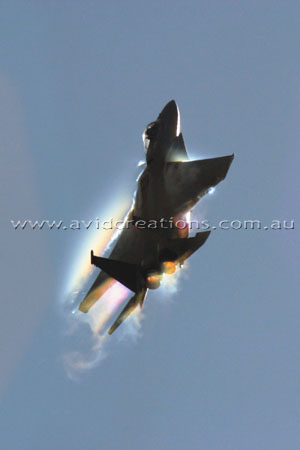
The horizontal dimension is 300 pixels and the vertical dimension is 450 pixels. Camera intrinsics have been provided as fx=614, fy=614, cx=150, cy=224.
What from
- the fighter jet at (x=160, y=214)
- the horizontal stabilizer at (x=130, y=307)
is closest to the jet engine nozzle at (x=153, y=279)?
the fighter jet at (x=160, y=214)

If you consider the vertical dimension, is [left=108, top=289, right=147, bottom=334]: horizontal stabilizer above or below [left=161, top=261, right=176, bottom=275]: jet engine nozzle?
below

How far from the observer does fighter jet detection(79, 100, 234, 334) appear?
1035 inches

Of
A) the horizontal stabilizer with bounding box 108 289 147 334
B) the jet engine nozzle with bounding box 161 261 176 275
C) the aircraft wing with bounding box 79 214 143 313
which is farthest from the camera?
the aircraft wing with bounding box 79 214 143 313

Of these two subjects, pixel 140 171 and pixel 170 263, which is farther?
pixel 140 171

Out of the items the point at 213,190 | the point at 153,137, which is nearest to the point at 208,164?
the point at 213,190

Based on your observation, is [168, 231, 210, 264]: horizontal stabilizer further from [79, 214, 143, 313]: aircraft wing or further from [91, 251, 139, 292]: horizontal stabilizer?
[79, 214, 143, 313]: aircraft wing

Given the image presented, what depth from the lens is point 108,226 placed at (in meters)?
31.6

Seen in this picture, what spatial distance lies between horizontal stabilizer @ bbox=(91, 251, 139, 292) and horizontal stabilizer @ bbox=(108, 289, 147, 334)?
1.07 ft

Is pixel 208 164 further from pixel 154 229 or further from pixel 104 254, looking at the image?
pixel 104 254

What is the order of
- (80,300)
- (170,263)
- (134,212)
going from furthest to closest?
1. (80,300)
2. (134,212)
3. (170,263)

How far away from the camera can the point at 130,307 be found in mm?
27266

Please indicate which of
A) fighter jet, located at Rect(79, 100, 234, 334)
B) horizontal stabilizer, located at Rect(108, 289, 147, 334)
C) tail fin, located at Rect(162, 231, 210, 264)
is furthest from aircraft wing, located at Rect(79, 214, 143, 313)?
tail fin, located at Rect(162, 231, 210, 264)

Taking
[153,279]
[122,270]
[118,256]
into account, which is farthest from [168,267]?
[118,256]

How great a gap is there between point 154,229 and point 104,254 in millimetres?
4940
